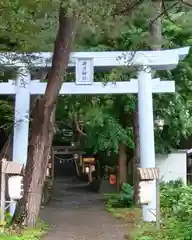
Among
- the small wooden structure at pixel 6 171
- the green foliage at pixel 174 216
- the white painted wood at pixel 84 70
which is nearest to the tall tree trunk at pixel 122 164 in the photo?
the green foliage at pixel 174 216

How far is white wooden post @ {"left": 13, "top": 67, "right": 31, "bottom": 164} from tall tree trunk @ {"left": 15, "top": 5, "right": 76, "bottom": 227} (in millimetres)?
1446

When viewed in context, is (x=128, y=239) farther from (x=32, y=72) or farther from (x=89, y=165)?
(x=89, y=165)

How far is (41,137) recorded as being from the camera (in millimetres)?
12031

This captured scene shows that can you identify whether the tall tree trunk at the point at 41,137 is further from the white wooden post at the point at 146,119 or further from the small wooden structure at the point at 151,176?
the white wooden post at the point at 146,119

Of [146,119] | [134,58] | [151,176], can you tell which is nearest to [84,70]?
[134,58]

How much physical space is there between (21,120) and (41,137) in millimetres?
1692

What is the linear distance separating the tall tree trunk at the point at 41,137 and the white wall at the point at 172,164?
9.64 metres

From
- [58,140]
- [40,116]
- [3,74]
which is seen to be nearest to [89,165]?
[58,140]

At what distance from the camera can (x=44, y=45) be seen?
12961 millimetres

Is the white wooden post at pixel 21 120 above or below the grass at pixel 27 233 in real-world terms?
above

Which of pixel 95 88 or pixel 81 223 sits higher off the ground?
pixel 95 88

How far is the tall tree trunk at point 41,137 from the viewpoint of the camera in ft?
38.3

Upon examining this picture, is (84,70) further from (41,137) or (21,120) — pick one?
(41,137)

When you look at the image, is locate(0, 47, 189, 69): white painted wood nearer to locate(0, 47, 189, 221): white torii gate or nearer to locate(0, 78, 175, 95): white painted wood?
locate(0, 47, 189, 221): white torii gate
